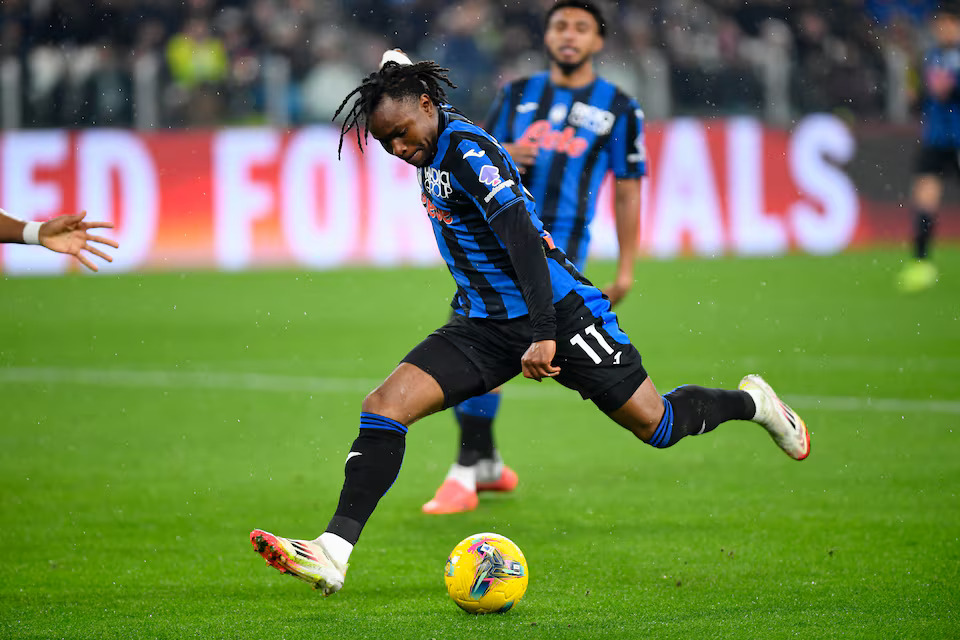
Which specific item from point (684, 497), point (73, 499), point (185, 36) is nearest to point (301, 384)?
point (73, 499)

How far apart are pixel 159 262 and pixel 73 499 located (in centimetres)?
1055

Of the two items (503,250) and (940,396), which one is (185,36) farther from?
(503,250)

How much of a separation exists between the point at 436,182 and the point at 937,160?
1161 cm

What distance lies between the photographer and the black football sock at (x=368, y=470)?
15.1ft

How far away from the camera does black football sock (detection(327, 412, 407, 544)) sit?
4617 mm

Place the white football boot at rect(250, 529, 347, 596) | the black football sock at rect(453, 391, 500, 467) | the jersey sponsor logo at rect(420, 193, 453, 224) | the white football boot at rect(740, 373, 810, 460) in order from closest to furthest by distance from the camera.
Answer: the white football boot at rect(250, 529, 347, 596)
the jersey sponsor logo at rect(420, 193, 453, 224)
the white football boot at rect(740, 373, 810, 460)
the black football sock at rect(453, 391, 500, 467)

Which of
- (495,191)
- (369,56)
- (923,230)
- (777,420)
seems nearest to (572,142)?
(777,420)

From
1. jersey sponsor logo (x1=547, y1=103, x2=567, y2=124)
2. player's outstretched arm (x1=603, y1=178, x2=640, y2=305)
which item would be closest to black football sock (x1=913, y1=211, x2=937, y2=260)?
player's outstretched arm (x1=603, y1=178, x2=640, y2=305)

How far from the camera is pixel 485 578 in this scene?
15.2 ft

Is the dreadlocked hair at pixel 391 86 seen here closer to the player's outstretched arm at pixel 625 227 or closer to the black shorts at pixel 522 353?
the black shorts at pixel 522 353

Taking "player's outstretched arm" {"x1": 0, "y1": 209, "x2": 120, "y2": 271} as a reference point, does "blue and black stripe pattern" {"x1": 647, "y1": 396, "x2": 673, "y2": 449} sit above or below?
below

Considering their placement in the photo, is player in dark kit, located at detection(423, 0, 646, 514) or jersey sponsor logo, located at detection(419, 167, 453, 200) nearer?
jersey sponsor logo, located at detection(419, 167, 453, 200)

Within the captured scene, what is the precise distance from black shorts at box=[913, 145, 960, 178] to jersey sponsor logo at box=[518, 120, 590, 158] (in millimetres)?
9530

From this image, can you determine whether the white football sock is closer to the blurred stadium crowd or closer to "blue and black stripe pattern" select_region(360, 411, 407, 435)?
"blue and black stripe pattern" select_region(360, 411, 407, 435)
